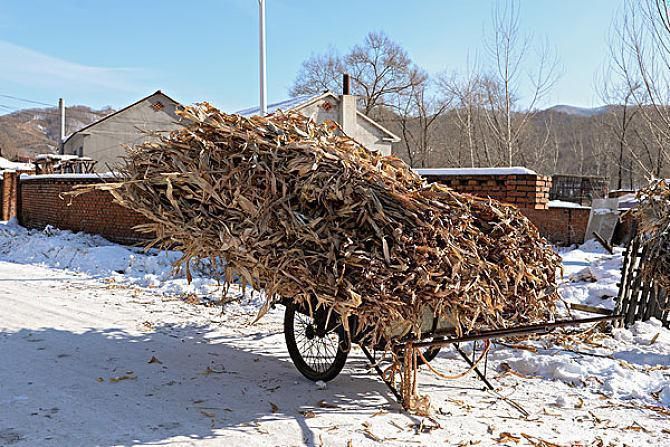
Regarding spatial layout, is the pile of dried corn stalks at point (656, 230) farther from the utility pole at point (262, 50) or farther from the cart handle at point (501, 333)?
the utility pole at point (262, 50)

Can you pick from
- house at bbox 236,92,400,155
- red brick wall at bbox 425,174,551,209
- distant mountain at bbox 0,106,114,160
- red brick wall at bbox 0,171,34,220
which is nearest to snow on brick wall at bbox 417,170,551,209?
red brick wall at bbox 425,174,551,209

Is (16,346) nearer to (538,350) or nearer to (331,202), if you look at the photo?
(331,202)

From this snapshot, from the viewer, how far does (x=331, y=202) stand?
3.89 metres

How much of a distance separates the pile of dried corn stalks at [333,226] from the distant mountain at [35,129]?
276 ft

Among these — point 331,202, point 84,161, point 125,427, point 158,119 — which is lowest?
point 125,427

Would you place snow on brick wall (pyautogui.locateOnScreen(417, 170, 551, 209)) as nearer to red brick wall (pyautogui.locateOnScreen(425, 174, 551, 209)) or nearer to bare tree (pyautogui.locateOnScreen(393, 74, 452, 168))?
red brick wall (pyautogui.locateOnScreen(425, 174, 551, 209))

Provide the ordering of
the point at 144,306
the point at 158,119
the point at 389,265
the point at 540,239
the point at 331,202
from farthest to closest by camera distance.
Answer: the point at 158,119
the point at 144,306
the point at 540,239
the point at 331,202
the point at 389,265

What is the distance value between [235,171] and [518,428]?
2706mm

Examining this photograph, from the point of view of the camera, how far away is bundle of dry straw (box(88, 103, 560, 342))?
3.67 metres

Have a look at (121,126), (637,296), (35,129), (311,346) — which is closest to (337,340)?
(311,346)

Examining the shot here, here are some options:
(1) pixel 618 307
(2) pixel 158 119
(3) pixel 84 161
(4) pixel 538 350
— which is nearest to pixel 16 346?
(4) pixel 538 350

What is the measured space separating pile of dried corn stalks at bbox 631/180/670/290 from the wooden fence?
0.10 m

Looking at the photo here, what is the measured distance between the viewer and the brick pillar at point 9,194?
20453 mm

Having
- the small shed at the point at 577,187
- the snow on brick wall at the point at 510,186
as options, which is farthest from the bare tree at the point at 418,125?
the snow on brick wall at the point at 510,186
